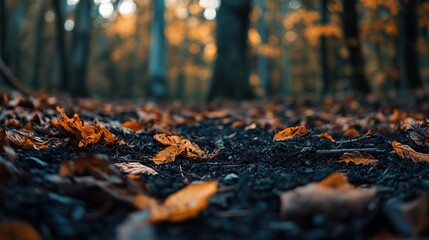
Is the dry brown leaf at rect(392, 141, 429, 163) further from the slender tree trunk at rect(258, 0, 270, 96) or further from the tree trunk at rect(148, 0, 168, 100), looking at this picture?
the slender tree trunk at rect(258, 0, 270, 96)

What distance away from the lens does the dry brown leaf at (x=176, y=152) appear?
5.86ft

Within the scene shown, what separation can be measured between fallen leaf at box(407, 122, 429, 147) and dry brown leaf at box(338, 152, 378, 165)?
0.42 metres

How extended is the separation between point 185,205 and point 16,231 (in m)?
0.40

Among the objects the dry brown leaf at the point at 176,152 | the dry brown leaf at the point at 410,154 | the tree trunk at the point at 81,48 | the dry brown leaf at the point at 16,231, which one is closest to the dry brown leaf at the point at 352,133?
the dry brown leaf at the point at 410,154

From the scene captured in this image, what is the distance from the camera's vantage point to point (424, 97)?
5453 millimetres

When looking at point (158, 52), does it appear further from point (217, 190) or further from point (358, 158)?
point (217, 190)

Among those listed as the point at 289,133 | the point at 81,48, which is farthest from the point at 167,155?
the point at 81,48

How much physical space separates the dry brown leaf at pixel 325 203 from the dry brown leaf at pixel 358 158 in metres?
0.75

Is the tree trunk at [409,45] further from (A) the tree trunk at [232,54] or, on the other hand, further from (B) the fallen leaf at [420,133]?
(B) the fallen leaf at [420,133]

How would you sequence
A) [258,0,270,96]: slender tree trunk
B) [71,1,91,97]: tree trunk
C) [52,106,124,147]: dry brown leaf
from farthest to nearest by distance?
[258,0,270,96]: slender tree trunk → [71,1,91,97]: tree trunk → [52,106,124,147]: dry brown leaf

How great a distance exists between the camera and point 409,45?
23.5 ft

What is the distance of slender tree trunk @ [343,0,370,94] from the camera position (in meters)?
7.75

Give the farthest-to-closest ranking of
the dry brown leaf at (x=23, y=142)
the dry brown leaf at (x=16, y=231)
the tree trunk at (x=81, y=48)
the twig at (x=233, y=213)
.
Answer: the tree trunk at (x=81, y=48)
the dry brown leaf at (x=23, y=142)
the twig at (x=233, y=213)
the dry brown leaf at (x=16, y=231)

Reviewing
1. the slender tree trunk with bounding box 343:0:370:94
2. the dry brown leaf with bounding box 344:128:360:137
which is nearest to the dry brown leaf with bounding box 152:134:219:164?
the dry brown leaf with bounding box 344:128:360:137
